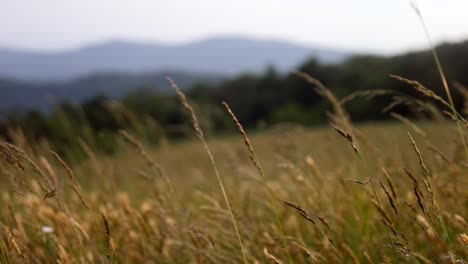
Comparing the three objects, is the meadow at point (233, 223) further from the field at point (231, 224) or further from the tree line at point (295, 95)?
the tree line at point (295, 95)

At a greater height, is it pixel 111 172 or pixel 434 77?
pixel 111 172

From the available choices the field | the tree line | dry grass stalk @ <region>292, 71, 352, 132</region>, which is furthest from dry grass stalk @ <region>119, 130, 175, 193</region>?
the tree line

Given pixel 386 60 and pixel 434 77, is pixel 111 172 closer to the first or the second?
pixel 434 77

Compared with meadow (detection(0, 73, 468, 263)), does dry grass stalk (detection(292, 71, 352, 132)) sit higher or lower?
higher

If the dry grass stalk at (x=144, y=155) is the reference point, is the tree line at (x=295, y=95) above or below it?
below

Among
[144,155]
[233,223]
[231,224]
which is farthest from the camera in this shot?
[231,224]

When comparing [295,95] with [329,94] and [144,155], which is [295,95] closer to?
[329,94]

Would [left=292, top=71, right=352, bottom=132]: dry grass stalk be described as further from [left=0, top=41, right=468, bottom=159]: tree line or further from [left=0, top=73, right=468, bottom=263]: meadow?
[left=0, top=41, right=468, bottom=159]: tree line

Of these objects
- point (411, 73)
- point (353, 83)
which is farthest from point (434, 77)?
point (353, 83)

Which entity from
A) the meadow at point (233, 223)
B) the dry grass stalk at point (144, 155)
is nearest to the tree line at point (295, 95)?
the meadow at point (233, 223)

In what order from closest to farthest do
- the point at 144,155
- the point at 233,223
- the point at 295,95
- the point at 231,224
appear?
the point at 233,223
the point at 144,155
the point at 231,224
the point at 295,95

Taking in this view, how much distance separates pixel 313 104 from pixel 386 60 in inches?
492

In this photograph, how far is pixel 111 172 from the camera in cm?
331

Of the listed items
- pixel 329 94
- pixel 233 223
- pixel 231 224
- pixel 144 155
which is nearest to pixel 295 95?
pixel 329 94
